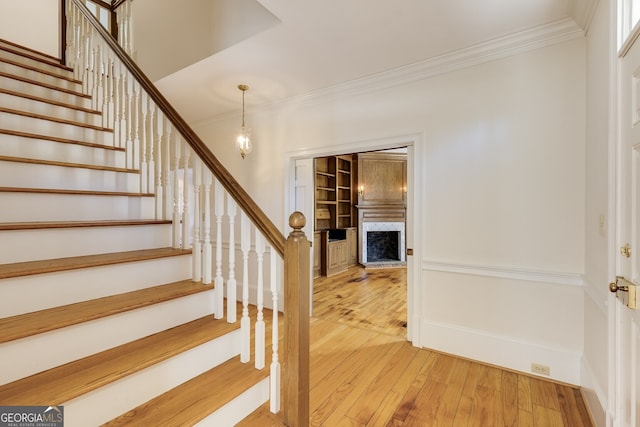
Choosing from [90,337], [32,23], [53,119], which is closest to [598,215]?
[90,337]

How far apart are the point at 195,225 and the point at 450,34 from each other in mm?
2437

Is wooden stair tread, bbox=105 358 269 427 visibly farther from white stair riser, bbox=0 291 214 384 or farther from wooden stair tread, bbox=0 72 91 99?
wooden stair tread, bbox=0 72 91 99

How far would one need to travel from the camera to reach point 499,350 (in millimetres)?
2320

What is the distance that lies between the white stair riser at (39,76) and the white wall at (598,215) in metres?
4.35

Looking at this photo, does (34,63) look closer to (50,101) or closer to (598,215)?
(50,101)

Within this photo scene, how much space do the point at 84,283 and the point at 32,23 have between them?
4465mm

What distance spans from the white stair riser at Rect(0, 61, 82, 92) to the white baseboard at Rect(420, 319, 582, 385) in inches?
168

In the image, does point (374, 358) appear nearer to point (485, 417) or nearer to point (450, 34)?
point (485, 417)

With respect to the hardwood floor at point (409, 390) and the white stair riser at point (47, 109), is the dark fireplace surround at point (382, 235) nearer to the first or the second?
the hardwood floor at point (409, 390)

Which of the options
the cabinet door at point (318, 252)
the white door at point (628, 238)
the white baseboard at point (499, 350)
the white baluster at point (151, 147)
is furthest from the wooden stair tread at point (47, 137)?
the cabinet door at point (318, 252)

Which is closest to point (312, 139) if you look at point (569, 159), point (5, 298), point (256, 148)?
point (256, 148)

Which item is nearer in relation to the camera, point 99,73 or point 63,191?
point 63,191

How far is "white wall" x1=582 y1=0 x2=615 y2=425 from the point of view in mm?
1556

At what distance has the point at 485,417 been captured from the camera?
1769 mm
